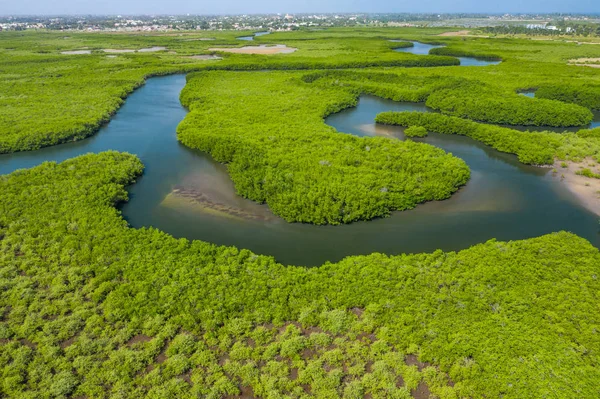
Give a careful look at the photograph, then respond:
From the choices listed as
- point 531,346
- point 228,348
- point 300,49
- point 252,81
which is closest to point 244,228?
point 228,348

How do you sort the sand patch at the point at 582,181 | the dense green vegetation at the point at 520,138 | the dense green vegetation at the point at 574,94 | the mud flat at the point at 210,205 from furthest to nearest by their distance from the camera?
the dense green vegetation at the point at 574,94
the dense green vegetation at the point at 520,138
the sand patch at the point at 582,181
the mud flat at the point at 210,205

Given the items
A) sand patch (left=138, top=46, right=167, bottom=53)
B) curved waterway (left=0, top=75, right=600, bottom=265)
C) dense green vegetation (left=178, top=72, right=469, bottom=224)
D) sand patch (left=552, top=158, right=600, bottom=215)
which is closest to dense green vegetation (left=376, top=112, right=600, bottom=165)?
sand patch (left=552, top=158, right=600, bottom=215)

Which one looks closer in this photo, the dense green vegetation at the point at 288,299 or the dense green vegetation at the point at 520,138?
the dense green vegetation at the point at 288,299

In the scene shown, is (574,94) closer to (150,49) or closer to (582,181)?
(582,181)

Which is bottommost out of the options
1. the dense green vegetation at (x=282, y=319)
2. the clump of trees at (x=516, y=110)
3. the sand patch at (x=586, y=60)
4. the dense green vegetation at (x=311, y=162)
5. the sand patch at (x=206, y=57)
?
the dense green vegetation at (x=282, y=319)

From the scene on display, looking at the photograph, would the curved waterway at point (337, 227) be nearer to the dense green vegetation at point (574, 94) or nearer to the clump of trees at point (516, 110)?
the clump of trees at point (516, 110)

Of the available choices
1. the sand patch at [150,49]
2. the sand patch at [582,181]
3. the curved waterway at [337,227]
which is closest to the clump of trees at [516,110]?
the curved waterway at [337,227]

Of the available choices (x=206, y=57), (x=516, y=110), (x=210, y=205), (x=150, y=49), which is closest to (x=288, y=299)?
(x=210, y=205)
